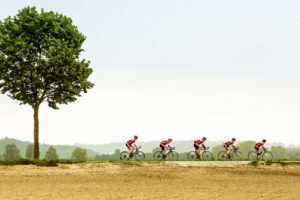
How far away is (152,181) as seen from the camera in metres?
19.7

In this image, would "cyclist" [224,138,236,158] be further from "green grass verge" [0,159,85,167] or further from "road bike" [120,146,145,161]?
"green grass verge" [0,159,85,167]

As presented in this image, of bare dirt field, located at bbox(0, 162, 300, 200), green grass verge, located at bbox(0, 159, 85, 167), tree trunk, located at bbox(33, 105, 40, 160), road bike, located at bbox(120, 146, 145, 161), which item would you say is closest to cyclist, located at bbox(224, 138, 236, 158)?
bare dirt field, located at bbox(0, 162, 300, 200)

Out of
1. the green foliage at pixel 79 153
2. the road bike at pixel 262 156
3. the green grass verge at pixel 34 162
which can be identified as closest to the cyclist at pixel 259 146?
the road bike at pixel 262 156

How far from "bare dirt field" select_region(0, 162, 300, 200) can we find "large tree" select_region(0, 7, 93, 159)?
898cm

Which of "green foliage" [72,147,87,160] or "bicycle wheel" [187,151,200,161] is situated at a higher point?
"bicycle wheel" [187,151,200,161]

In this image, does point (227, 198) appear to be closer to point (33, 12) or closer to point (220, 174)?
point (220, 174)

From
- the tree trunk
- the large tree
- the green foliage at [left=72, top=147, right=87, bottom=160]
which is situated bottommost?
the green foliage at [left=72, top=147, right=87, bottom=160]

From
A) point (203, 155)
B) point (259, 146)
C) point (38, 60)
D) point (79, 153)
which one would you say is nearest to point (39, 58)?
point (38, 60)

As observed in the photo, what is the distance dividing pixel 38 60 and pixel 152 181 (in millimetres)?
15565

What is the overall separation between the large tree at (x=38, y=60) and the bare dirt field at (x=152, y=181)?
8978mm

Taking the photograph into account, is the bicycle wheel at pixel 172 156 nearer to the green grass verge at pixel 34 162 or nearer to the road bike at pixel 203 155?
the road bike at pixel 203 155

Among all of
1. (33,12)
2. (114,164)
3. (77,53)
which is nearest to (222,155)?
(114,164)

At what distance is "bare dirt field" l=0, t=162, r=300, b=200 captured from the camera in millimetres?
15648

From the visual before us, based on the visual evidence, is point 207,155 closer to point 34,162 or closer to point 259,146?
point 259,146
